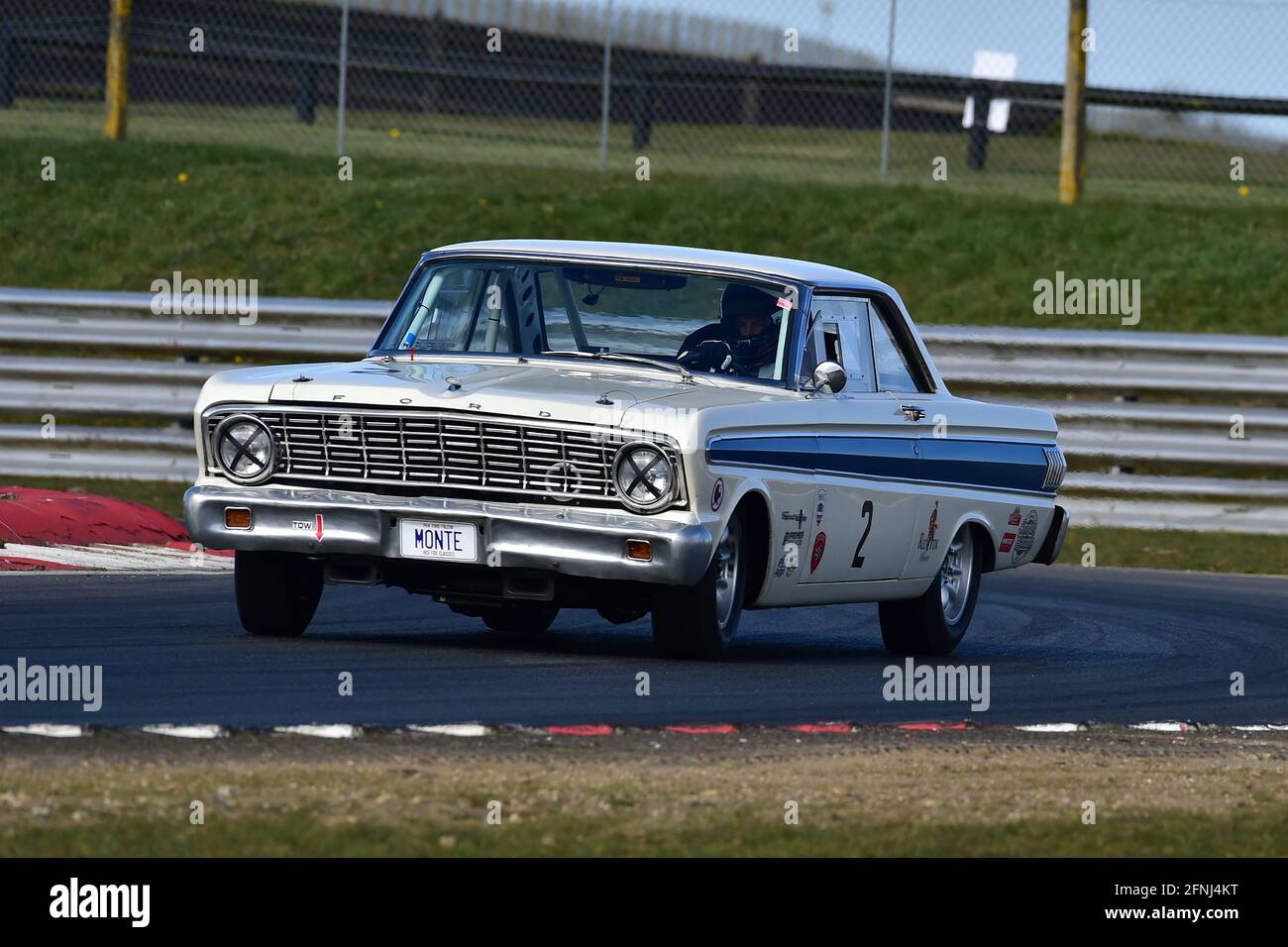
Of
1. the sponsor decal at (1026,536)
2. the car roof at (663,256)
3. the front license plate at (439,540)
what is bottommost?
the sponsor decal at (1026,536)

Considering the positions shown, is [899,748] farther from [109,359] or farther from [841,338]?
[109,359]

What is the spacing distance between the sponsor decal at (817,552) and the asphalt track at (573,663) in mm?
416

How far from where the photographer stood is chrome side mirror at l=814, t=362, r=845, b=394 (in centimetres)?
969

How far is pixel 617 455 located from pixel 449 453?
628 mm

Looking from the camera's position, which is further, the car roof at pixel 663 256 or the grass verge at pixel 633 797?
the car roof at pixel 663 256

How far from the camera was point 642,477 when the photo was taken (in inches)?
341

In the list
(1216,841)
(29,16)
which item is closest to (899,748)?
(1216,841)

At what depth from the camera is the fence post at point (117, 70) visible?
2055 centimetres

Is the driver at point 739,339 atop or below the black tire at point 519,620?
atop

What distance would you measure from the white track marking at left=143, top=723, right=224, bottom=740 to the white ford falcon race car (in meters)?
1.71

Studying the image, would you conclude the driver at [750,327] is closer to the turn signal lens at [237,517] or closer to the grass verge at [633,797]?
the turn signal lens at [237,517]

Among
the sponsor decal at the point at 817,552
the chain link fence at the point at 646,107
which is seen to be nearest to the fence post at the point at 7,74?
the chain link fence at the point at 646,107

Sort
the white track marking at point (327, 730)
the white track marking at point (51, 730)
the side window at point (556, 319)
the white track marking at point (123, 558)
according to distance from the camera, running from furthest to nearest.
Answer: the white track marking at point (123, 558)
the side window at point (556, 319)
the white track marking at point (327, 730)
the white track marking at point (51, 730)

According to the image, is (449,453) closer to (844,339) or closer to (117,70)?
(844,339)
